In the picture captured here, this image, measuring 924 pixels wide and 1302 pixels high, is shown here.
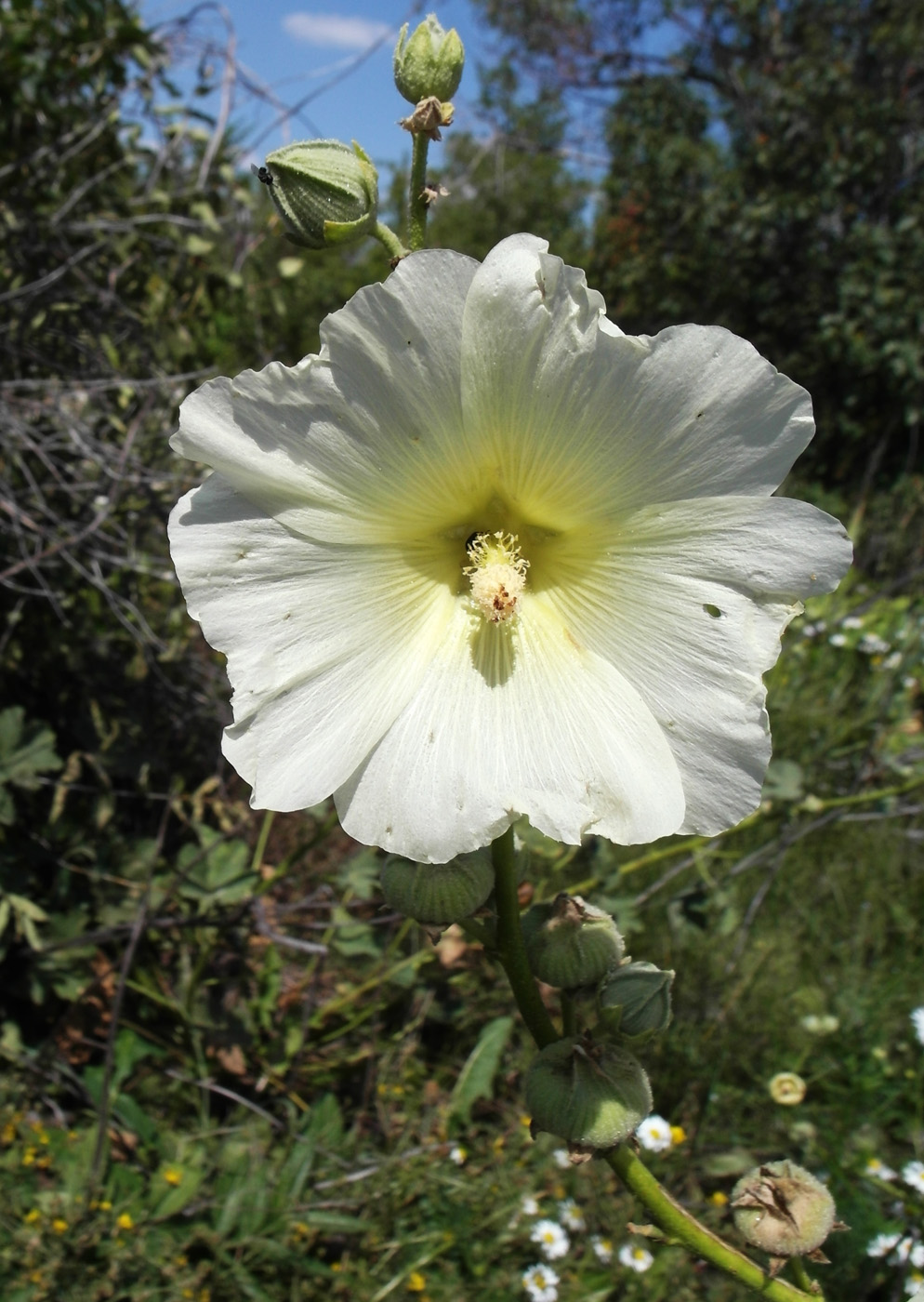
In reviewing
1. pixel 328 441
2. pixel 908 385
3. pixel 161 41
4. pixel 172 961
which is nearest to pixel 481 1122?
pixel 172 961

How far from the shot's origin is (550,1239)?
2455 mm

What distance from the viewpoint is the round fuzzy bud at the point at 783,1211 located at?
1126 millimetres

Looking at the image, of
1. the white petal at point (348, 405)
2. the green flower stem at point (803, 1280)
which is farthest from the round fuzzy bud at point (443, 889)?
the green flower stem at point (803, 1280)

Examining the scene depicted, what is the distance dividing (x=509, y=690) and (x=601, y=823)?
0.21 metres

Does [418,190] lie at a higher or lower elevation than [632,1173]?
higher

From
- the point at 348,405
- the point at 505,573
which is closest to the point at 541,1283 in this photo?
the point at 505,573

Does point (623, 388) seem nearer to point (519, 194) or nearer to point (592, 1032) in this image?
point (592, 1032)

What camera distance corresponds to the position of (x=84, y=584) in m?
3.08

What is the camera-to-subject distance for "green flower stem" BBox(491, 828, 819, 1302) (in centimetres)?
109

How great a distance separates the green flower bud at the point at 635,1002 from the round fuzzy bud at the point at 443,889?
246mm

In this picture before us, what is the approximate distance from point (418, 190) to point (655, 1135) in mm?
2426

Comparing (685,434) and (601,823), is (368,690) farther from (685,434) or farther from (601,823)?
(685,434)

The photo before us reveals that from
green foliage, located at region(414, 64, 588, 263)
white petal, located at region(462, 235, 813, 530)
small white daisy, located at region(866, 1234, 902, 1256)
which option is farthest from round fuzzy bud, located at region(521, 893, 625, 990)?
green foliage, located at region(414, 64, 588, 263)

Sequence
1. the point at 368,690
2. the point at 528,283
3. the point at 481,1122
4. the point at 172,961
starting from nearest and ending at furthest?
the point at 528,283, the point at 368,690, the point at 481,1122, the point at 172,961
